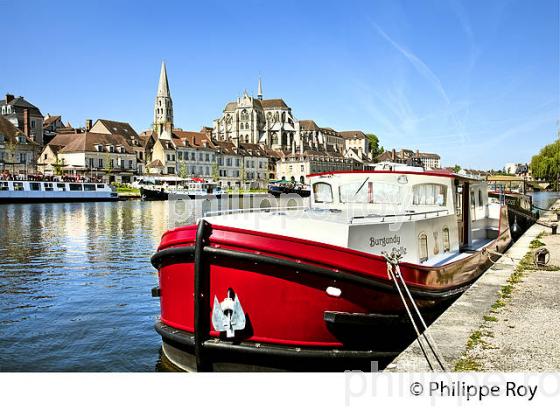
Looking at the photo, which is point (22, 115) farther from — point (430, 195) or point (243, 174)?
point (430, 195)

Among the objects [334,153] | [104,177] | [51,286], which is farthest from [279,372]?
[334,153]

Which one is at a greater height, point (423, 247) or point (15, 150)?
point (15, 150)

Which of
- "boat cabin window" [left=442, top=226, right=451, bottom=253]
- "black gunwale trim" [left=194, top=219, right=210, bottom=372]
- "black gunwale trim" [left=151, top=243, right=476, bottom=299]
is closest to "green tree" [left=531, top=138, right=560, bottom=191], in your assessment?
"boat cabin window" [left=442, top=226, right=451, bottom=253]

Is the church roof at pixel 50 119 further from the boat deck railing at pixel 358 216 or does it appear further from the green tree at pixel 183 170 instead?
the boat deck railing at pixel 358 216

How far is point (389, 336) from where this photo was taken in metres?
7.74

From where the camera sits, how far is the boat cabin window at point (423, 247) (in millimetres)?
9289

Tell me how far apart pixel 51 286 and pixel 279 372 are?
918 cm

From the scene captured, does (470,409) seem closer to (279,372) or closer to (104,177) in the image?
(279,372)

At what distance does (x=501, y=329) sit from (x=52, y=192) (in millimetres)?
54588

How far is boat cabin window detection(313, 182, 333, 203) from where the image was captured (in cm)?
1048

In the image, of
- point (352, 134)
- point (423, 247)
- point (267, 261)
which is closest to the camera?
point (267, 261)

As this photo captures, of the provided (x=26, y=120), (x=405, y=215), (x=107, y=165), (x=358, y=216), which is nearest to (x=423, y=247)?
(x=405, y=215)

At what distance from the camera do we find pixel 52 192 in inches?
2159

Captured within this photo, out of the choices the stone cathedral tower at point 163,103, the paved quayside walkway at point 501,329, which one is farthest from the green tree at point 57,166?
the paved quayside walkway at point 501,329
